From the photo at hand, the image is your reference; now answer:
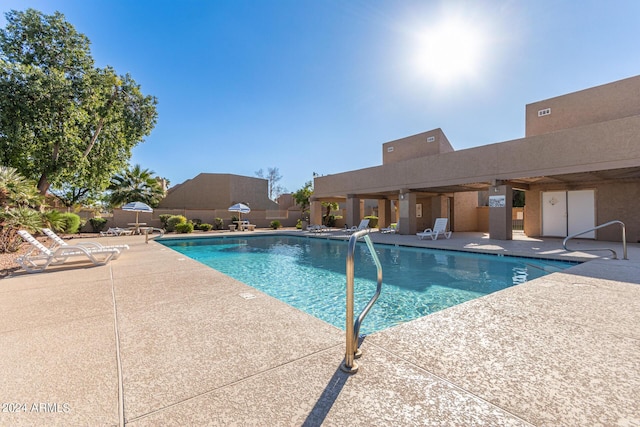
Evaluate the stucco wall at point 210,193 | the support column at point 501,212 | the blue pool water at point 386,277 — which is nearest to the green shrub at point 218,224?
the stucco wall at point 210,193

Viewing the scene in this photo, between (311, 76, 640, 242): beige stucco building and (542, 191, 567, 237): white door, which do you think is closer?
(311, 76, 640, 242): beige stucco building

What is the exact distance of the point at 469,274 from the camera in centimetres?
761

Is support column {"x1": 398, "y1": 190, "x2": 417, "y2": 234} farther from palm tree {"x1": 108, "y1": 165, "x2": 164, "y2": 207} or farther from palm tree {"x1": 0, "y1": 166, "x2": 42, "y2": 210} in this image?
palm tree {"x1": 108, "y1": 165, "x2": 164, "y2": 207}

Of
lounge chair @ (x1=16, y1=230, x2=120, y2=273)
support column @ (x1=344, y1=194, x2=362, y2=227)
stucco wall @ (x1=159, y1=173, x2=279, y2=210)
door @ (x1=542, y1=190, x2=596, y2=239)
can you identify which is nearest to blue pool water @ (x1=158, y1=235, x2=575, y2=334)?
lounge chair @ (x1=16, y1=230, x2=120, y2=273)

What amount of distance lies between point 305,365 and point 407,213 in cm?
1528

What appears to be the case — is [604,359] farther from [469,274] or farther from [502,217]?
[502,217]

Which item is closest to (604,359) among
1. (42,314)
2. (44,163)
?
(42,314)

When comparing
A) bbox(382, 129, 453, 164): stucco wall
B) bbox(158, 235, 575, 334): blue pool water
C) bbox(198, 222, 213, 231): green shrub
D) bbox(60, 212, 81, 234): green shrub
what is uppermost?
bbox(382, 129, 453, 164): stucco wall

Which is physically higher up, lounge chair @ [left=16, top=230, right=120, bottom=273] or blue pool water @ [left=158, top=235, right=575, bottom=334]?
lounge chair @ [left=16, top=230, right=120, bottom=273]

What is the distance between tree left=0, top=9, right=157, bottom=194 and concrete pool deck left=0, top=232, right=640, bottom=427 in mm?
13629

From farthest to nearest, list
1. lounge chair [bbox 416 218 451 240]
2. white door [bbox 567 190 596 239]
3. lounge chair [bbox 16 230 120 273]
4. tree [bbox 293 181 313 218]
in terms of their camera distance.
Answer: tree [bbox 293 181 313 218] → lounge chair [bbox 416 218 451 240] → white door [bbox 567 190 596 239] → lounge chair [bbox 16 230 120 273]

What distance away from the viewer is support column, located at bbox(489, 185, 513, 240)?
12.6 m

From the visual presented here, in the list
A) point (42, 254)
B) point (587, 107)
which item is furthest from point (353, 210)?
point (42, 254)

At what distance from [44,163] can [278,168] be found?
4744 centimetres
